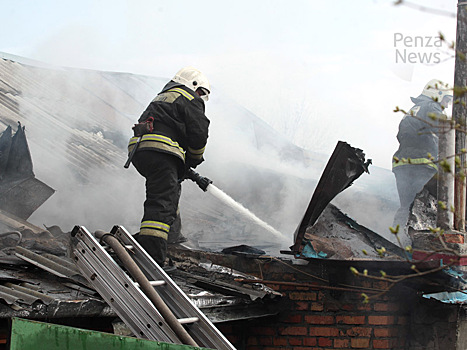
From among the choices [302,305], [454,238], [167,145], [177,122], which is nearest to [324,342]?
[302,305]

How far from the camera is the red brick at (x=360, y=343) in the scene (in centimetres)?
418

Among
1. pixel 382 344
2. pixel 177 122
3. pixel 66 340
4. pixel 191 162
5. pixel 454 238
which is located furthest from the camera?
pixel 191 162

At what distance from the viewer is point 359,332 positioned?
4.20 m

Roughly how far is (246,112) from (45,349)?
649cm

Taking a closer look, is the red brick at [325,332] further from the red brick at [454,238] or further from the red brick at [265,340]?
the red brick at [454,238]

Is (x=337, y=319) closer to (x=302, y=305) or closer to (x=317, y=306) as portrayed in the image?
(x=317, y=306)

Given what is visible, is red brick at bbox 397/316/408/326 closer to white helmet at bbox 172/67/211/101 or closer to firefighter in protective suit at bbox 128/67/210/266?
firefighter in protective suit at bbox 128/67/210/266

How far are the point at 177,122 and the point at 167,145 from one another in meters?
0.22

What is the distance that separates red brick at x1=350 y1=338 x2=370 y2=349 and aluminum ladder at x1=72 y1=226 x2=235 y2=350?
1.77 metres

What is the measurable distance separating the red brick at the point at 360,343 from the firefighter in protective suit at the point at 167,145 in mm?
1536

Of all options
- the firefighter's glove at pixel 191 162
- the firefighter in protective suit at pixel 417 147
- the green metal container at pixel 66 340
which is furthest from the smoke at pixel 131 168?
the green metal container at pixel 66 340

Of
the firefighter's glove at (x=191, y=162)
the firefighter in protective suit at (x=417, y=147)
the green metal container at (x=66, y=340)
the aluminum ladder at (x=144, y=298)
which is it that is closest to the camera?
the green metal container at (x=66, y=340)

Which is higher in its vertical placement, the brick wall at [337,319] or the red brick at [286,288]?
the red brick at [286,288]

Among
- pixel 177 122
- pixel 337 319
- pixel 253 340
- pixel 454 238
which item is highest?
pixel 177 122
